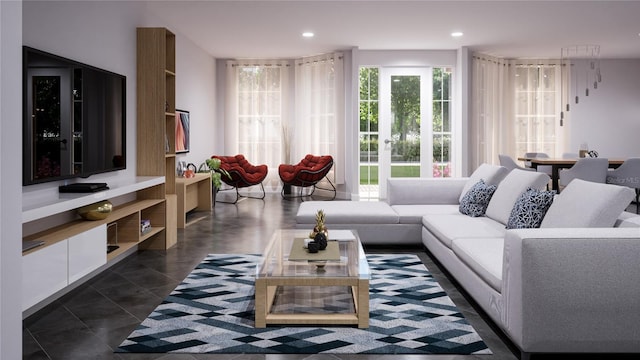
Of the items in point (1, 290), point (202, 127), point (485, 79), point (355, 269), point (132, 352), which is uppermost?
point (485, 79)

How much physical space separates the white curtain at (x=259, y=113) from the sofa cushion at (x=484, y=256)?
722 centimetres

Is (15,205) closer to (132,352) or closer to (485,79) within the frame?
(132,352)

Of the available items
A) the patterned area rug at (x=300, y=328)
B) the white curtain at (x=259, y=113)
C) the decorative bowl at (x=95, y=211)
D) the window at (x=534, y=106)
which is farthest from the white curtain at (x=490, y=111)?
the decorative bowl at (x=95, y=211)

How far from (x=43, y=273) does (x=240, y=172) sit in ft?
20.9

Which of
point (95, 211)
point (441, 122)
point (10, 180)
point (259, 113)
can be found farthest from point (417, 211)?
point (259, 113)

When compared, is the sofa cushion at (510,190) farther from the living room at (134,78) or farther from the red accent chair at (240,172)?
the red accent chair at (240,172)

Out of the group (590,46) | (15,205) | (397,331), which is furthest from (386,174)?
(15,205)

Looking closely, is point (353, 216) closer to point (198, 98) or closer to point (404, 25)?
point (404, 25)

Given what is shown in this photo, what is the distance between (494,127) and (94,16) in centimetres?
751

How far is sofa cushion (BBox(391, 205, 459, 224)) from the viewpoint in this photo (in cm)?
508

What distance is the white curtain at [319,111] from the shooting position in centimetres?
982

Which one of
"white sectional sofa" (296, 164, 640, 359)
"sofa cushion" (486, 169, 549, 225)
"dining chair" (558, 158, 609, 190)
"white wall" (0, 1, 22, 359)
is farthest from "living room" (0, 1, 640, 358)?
"sofa cushion" (486, 169, 549, 225)

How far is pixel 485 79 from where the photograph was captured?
9859mm

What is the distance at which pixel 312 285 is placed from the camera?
2.96 meters
